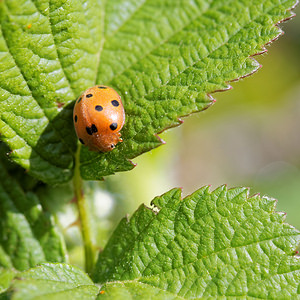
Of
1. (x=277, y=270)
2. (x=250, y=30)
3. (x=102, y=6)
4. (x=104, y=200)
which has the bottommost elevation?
(x=277, y=270)

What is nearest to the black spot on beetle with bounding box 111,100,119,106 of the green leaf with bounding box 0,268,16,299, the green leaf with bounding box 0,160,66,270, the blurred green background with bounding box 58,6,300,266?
the green leaf with bounding box 0,160,66,270

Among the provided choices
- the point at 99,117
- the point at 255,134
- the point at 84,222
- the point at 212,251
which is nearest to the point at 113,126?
the point at 99,117

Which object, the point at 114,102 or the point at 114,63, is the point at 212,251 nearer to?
the point at 114,102

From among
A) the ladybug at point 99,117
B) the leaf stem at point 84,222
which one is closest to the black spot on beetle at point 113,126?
the ladybug at point 99,117

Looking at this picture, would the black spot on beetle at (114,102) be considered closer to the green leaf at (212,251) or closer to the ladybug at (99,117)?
the ladybug at (99,117)

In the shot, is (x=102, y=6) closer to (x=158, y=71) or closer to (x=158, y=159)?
(x=158, y=71)

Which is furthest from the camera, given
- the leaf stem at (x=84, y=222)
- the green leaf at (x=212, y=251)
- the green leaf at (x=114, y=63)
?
the leaf stem at (x=84, y=222)

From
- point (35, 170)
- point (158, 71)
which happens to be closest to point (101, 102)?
point (158, 71)
